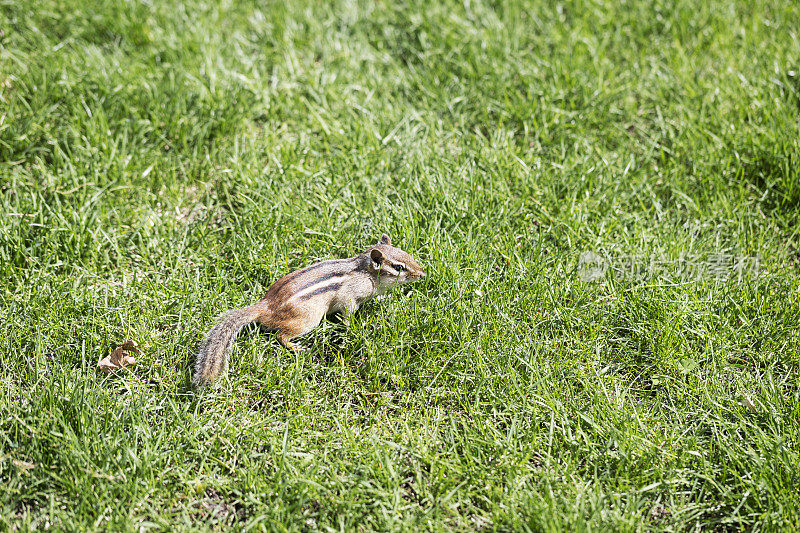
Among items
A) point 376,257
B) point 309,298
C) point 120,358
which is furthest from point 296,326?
point 120,358

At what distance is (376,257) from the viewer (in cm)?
365

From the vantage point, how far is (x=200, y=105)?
4.81 m

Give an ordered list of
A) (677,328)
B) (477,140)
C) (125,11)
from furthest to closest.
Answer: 1. (125,11)
2. (477,140)
3. (677,328)

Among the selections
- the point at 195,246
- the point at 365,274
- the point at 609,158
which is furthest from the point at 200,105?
the point at 609,158

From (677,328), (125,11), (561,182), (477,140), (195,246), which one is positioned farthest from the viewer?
(125,11)

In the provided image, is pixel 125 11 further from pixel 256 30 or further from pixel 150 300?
pixel 150 300

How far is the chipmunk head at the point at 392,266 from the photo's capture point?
3678 millimetres

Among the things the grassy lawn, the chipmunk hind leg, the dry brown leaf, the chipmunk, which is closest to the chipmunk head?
the chipmunk

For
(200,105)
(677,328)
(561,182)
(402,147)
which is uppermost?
(200,105)

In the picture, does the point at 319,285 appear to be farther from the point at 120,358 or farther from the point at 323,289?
the point at 120,358

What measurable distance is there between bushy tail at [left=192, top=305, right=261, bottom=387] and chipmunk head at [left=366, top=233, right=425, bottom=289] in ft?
2.26

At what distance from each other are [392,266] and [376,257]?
0.11 metres

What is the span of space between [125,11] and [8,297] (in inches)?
107

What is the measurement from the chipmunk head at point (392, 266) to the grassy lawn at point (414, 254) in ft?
0.49
